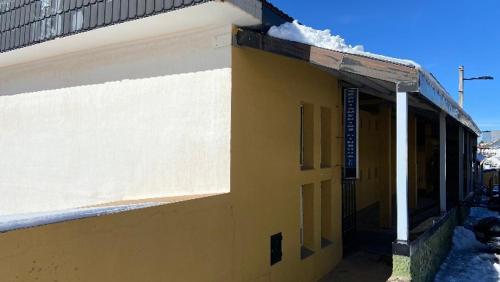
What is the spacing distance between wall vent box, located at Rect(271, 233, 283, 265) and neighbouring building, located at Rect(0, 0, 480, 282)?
0.03 meters

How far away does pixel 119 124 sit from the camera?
6422mm

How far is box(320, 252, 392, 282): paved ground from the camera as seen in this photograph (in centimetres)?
750

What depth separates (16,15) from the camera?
6.82m

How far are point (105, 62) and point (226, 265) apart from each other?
3726 millimetres

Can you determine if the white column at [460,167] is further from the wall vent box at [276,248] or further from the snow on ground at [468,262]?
the wall vent box at [276,248]

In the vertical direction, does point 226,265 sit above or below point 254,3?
below

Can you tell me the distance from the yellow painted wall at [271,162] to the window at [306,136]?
11 centimetres

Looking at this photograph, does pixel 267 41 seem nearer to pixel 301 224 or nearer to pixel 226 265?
pixel 226 265

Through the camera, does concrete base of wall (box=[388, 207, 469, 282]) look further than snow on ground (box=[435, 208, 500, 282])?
No

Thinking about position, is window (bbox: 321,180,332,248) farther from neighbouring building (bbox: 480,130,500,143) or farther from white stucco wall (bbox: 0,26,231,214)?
neighbouring building (bbox: 480,130,500,143)

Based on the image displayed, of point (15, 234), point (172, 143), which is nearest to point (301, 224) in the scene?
point (172, 143)

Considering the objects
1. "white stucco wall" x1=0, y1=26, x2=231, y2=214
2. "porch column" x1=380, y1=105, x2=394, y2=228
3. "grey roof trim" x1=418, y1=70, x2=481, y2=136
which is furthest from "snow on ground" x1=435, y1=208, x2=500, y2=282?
"white stucco wall" x1=0, y1=26, x2=231, y2=214

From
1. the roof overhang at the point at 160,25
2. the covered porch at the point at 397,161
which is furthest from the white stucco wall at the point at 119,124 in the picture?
the covered porch at the point at 397,161

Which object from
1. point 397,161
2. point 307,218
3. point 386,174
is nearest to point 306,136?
point 307,218
